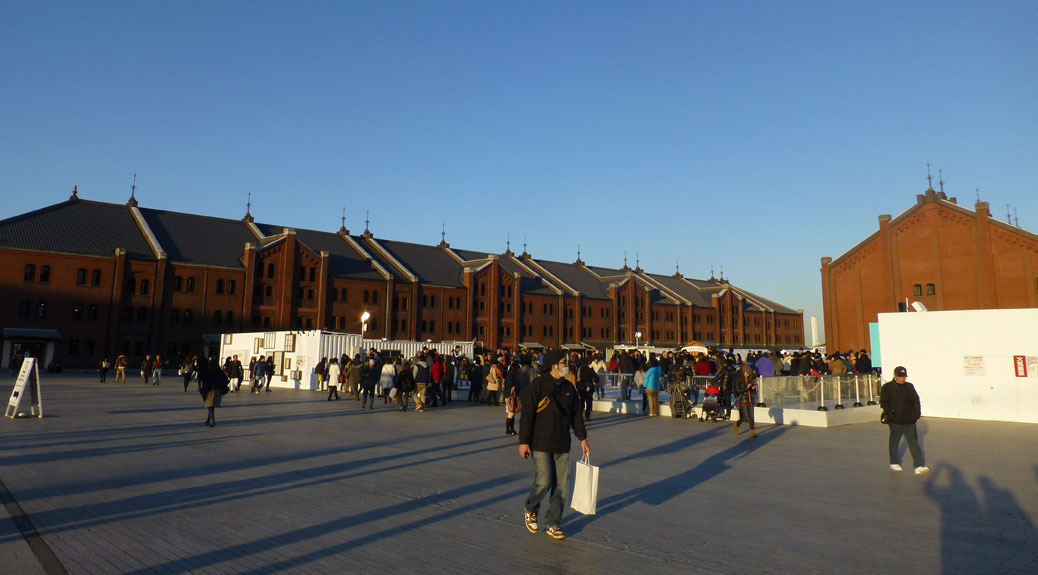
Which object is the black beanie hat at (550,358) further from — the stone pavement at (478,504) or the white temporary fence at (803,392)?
the white temporary fence at (803,392)

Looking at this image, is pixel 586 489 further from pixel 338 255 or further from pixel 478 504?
pixel 338 255

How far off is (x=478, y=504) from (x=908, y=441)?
6858 mm

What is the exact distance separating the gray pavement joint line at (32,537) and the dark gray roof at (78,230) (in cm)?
4706

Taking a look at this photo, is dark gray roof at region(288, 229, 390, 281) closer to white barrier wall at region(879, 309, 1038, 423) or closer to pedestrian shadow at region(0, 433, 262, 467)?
pedestrian shadow at region(0, 433, 262, 467)

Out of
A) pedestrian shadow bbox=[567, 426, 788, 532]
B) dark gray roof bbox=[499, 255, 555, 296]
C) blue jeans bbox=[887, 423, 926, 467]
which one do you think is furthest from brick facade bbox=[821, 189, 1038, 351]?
blue jeans bbox=[887, 423, 926, 467]

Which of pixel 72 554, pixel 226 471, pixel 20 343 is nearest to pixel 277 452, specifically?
pixel 226 471

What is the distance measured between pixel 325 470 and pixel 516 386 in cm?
785

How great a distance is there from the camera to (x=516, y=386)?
1683 cm

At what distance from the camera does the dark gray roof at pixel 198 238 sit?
51.4 metres

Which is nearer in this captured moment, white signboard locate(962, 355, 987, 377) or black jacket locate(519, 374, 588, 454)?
black jacket locate(519, 374, 588, 454)

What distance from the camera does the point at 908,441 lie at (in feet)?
31.6

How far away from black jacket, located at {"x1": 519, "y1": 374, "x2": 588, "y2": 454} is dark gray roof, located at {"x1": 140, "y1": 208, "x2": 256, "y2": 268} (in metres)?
51.5

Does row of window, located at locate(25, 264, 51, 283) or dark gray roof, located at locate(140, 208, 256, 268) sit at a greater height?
dark gray roof, located at locate(140, 208, 256, 268)

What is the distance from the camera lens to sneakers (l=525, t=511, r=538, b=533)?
20.3 ft
